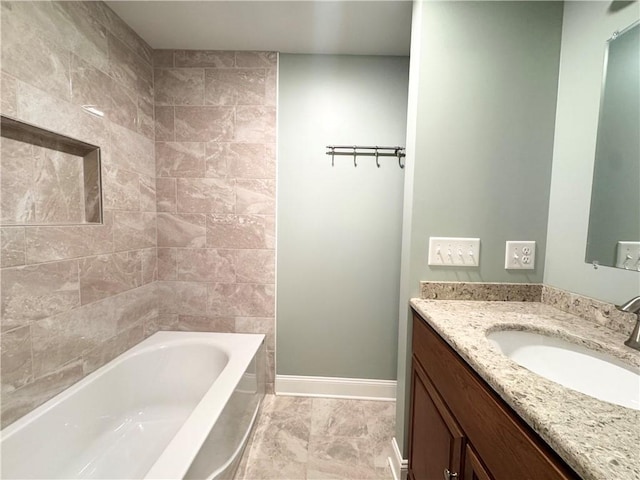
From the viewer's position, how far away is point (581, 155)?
103cm

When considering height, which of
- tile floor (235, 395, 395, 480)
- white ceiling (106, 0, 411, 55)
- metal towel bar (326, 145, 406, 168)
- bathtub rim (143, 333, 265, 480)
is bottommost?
tile floor (235, 395, 395, 480)

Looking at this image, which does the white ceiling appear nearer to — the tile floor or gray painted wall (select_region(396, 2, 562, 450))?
gray painted wall (select_region(396, 2, 562, 450))

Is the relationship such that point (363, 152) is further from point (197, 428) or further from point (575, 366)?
point (197, 428)

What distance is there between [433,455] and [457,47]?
170 cm

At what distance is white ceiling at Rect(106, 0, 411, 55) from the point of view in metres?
1.38

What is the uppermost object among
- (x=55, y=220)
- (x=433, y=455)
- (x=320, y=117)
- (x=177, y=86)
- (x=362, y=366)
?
(x=177, y=86)

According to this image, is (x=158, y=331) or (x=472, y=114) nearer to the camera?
(x=472, y=114)

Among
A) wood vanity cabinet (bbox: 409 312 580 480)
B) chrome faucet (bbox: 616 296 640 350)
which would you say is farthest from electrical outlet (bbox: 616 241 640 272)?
wood vanity cabinet (bbox: 409 312 580 480)

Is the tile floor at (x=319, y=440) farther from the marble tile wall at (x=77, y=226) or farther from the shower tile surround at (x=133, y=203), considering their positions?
the marble tile wall at (x=77, y=226)

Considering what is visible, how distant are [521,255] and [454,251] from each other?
1.03 feet

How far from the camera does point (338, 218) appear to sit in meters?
1.85

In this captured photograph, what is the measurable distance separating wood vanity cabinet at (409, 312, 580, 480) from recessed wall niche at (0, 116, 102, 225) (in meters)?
1.74

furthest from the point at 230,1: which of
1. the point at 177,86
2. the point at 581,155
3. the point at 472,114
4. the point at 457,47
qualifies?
the point at 581,155

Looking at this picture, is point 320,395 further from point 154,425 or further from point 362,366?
point 154,425
